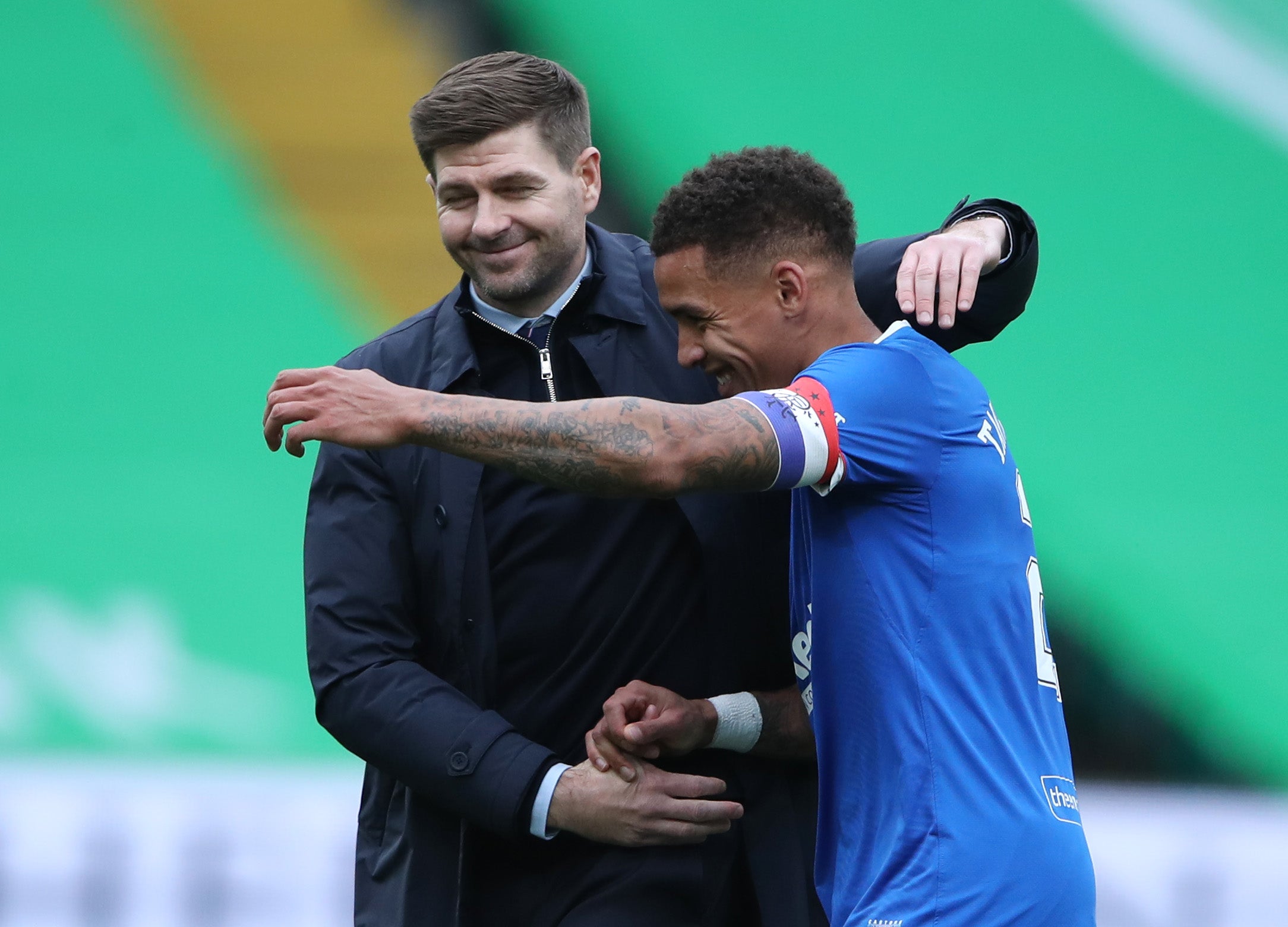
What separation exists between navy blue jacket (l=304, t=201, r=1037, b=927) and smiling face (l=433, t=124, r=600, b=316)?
110 millimetres

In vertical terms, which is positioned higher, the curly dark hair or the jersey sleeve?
the curly dark hair

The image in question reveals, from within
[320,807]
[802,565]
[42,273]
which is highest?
[42,273]

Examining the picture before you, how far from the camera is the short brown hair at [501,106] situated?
7.95 feet

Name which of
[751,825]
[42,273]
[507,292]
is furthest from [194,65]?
[751,825]

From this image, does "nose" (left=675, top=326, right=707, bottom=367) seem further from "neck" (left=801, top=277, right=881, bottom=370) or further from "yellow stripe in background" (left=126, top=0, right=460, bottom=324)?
"yellow stripe in background" (left=126, top=0, right=460, bottom=324)

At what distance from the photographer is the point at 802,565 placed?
2131 mm

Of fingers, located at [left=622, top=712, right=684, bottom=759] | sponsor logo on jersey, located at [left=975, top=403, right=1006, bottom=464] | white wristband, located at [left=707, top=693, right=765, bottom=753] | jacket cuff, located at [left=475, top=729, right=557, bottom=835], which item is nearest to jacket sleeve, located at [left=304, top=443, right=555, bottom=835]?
jacket cuff, located at [left=475, top=729, right=557, bottom=835]

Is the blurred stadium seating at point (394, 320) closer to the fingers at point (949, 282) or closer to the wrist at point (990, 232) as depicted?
the wrist at point (990, 232)

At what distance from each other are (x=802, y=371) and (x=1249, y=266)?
8.00 ft

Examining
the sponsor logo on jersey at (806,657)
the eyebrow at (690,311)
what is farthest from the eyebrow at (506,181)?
the sponsor logo on jersey at (806,657)

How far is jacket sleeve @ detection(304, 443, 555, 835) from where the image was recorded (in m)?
2.28

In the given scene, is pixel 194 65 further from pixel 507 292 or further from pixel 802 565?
pixel 802 565

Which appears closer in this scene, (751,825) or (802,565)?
(802,565)

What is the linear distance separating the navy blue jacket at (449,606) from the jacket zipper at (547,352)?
0.04 m
